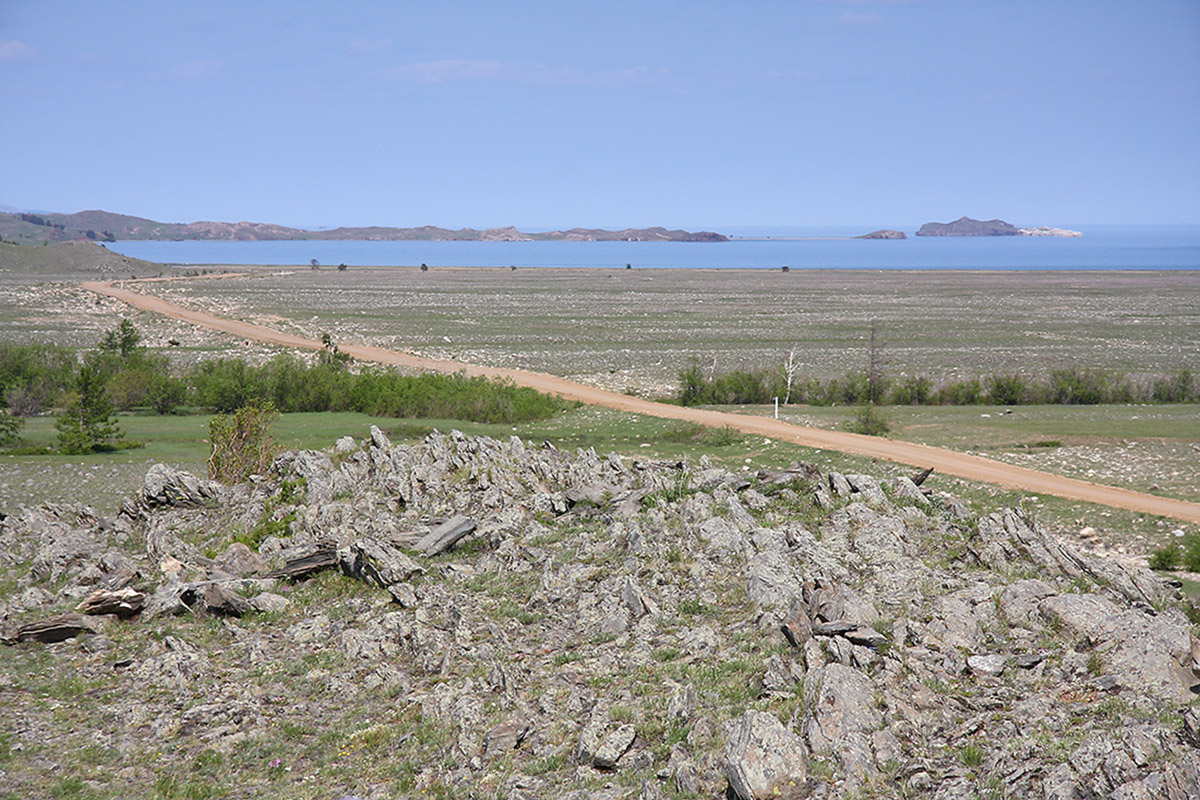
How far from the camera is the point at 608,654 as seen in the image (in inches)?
603

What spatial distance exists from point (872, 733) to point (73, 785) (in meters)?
11.2

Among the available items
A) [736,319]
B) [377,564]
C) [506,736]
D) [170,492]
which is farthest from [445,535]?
[736,319]

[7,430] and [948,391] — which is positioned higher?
[7,430]

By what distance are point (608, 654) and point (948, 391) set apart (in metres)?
48.4

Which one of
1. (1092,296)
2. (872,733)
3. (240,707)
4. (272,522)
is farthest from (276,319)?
(1092,296)

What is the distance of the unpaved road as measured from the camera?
31484 mm

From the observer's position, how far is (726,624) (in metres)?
15.7

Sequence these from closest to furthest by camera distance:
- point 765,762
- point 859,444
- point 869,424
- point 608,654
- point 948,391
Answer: point 765,762 → point 608,654 → point 859,444 → point 869,424 → point 948,391

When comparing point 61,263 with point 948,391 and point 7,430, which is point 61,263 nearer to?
point 7,430

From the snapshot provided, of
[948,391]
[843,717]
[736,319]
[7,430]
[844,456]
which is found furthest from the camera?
[736,319]

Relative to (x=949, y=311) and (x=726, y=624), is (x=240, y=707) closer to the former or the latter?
(x=726, y=624)

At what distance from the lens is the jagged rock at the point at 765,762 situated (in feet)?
34.0

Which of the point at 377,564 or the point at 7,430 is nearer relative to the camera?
the point at 377,564

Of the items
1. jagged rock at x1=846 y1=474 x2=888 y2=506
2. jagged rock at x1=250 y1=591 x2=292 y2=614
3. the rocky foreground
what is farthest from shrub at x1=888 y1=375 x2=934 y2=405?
jagged rock at x1=250 y1=591 x2=292 y2=614
